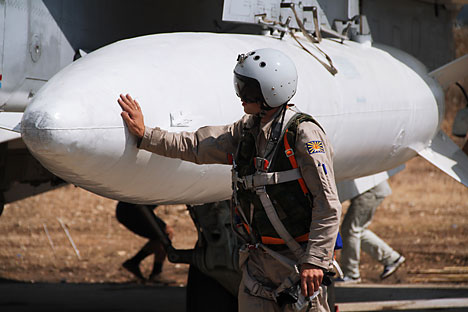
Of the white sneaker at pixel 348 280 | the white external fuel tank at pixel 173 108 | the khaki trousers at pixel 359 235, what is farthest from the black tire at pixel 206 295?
the white sneaker at pixel 348 280

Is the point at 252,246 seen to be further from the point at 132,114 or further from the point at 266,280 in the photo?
the point at 132,114

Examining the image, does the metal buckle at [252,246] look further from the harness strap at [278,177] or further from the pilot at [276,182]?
the harness strap at [278,177]

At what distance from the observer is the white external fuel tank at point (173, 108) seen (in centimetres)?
309

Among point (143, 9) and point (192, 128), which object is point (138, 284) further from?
point (192, 128)

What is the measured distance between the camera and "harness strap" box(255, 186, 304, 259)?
130 inches

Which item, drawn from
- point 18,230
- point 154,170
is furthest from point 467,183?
point 18,230

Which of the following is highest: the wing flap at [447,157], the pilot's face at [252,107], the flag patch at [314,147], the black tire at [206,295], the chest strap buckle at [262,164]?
the pilot's face at [252,107]

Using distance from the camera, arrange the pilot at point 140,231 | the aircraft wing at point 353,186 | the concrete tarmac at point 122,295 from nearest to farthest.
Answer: the aircraft wing at point 353,186, the concrete tarmac at point 122,295, the pilot at point 140,231

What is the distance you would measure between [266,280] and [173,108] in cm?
88

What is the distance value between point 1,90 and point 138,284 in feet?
15.6

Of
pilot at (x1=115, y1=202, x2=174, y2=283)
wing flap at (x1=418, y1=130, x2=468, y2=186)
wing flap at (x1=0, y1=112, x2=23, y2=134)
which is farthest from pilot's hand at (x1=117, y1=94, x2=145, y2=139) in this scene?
pilot at (x1=115, y1=202, x2=174, y2=283)

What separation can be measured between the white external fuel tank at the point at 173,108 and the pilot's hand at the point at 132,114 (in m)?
0.03

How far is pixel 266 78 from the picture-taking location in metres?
3.31

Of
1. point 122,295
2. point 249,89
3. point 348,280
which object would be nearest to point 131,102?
point 249,89
